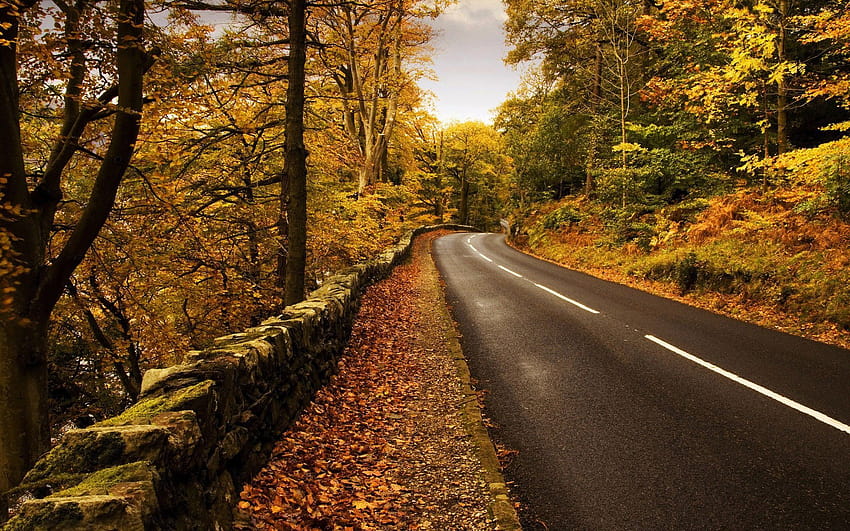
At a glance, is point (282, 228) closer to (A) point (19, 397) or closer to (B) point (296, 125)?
(B) point (296, 125)

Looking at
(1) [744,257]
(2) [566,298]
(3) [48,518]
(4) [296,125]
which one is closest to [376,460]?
(3) [48,518]

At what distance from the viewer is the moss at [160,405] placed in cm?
279

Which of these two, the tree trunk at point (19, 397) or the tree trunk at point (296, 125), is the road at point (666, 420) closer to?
the tree trunk at point (296, 125)

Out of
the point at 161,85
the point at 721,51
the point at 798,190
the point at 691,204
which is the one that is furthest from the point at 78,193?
the point at 721,51

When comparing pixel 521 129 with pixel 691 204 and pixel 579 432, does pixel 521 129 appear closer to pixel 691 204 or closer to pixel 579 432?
pixel 691 204

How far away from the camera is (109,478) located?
7.34ft

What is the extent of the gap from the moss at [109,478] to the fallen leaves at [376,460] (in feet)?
3.86

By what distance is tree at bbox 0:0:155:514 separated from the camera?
4945 millimetres

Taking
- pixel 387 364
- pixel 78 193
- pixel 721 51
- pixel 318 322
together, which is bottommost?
pixel 387 364

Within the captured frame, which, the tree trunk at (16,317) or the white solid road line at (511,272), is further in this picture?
the white solid road line at (511,272)

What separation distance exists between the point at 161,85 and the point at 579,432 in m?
7.32

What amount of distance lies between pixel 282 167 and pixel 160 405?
8358 mm

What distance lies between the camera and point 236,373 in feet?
12.2

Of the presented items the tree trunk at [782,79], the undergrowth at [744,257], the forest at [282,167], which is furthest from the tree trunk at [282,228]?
the tree trunk at [782,79]
